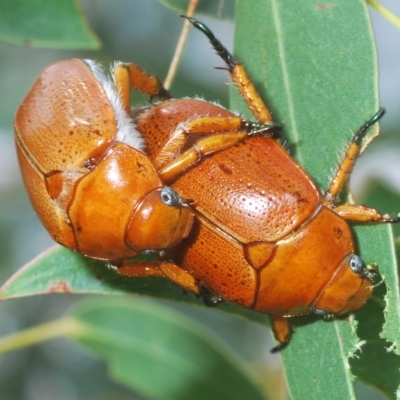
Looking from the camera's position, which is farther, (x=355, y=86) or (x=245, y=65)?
(x=245, y=65)

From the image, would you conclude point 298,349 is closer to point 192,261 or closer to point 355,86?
point 192,261

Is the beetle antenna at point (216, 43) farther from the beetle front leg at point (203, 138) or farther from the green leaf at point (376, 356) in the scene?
the green leaf at point (376, 356)

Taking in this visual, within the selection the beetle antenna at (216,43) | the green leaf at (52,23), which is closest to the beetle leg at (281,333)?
the beetle antenna at (216,43)

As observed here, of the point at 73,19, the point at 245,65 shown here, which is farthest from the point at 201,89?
the point at 245,65

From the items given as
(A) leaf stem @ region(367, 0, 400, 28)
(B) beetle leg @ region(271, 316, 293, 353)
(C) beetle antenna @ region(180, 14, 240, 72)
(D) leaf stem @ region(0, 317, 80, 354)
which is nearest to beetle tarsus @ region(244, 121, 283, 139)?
(C) beetle antenna @ region(180, 14, 240, 72)

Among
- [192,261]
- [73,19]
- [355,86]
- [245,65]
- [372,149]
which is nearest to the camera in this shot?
[355,86]
